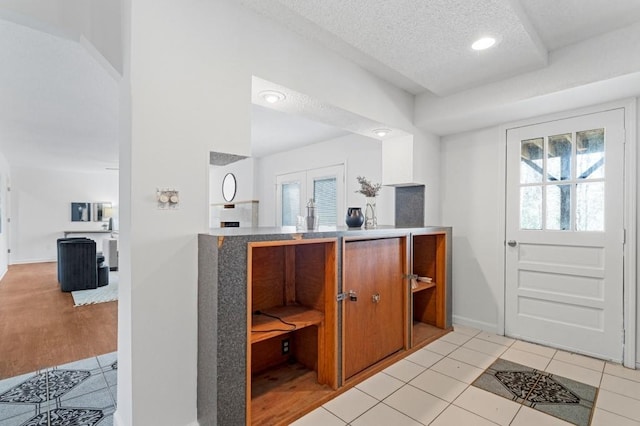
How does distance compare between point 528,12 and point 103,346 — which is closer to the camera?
point 528,12

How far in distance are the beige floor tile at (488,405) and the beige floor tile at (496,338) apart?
1.07 metres

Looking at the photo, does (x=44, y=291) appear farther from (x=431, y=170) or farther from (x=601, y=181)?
(x=601, y=181)

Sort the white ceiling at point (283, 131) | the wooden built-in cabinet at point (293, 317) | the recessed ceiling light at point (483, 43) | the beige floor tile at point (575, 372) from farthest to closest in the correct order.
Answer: the white ceiling at point (283, 131)
the beige floor tile at point (575, 372)
the recessed ceiling light at point (483, 43)
the wooden built-in cabinet at point (293, 317)

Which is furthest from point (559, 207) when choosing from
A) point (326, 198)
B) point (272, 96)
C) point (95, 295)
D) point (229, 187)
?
point (95, 295)

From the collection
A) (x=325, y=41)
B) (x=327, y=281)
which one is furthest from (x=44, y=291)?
(x=325, y=41)

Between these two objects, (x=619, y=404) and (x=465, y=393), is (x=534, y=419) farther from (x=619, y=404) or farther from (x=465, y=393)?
(x=619, y=404)

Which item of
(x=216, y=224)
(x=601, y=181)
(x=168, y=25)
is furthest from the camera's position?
(x=216, y=224)

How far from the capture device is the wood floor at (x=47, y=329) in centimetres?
272

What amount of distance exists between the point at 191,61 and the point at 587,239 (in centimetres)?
341

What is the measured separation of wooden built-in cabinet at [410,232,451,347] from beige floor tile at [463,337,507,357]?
0.99 feet

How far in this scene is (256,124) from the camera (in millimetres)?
4152

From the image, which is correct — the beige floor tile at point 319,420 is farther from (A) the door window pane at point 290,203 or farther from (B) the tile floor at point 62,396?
(A) the door window pane at point 290,203

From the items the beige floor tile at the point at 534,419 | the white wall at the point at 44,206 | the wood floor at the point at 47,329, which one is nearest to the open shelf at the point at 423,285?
the beige floor tile at the point at 534,419

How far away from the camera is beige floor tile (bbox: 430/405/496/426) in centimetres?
182
